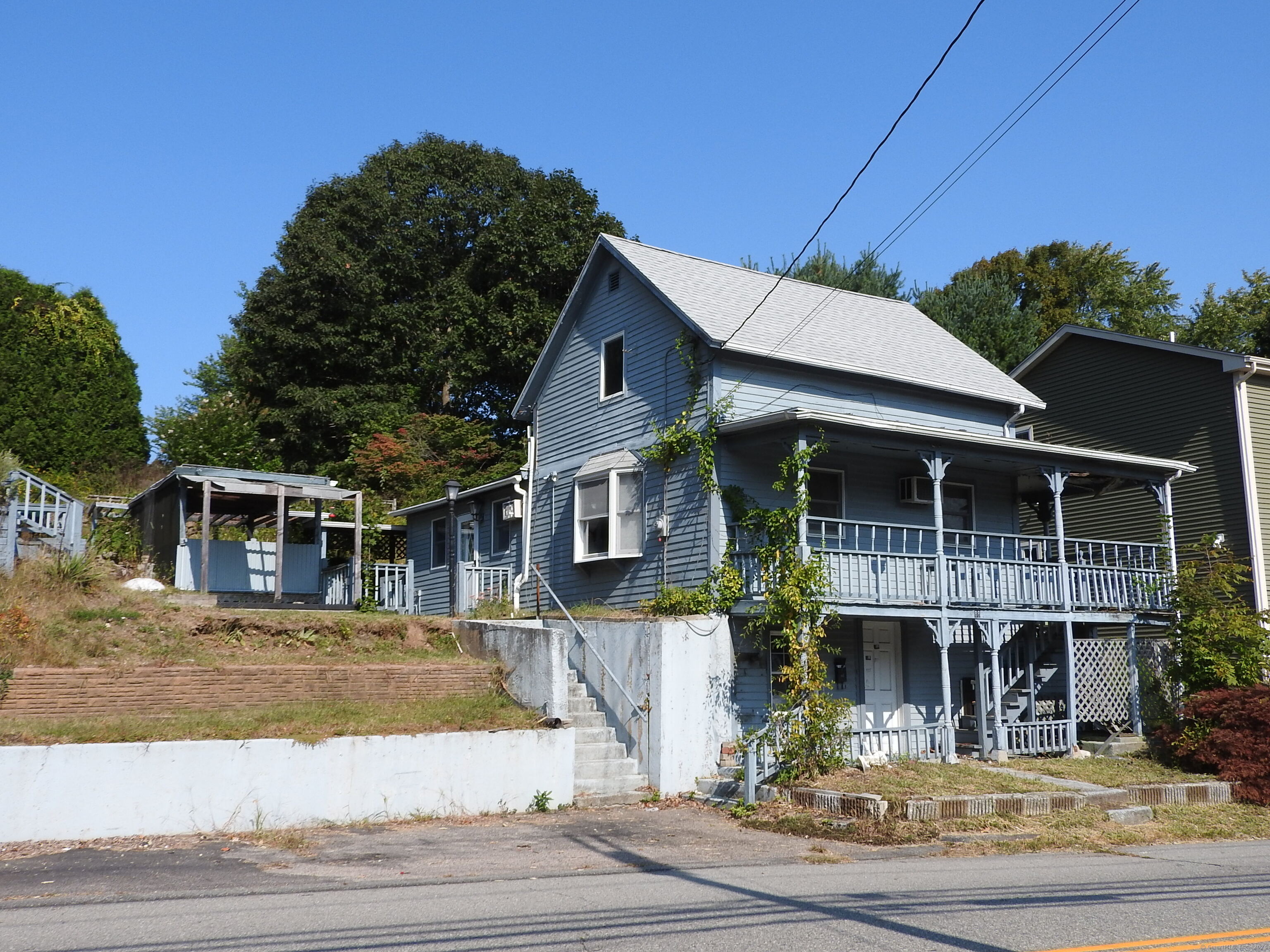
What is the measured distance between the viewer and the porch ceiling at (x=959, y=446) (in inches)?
666

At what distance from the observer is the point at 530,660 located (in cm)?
1633

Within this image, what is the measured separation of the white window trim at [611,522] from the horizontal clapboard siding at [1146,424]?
1119 cm

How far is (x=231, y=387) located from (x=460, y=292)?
1693 cm

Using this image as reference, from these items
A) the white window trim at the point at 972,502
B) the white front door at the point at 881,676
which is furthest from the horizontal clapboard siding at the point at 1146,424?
the white front door at the point at 881,676

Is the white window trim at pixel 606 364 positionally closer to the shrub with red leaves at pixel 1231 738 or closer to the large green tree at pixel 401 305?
the shrub with red leaves at pixel 1231 738

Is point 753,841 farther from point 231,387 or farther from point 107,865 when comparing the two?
point 231,387

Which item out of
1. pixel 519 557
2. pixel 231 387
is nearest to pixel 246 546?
pixel 519 557

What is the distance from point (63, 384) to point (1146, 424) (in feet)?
106

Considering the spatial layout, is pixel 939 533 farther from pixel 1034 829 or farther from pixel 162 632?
pixel 162 632

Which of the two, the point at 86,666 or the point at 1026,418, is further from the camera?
the point at 1026,418

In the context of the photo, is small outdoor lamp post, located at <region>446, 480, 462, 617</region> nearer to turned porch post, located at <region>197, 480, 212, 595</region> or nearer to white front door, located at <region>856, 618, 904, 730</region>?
turned porch post, located at <region>197, 480, 212, 595</region>

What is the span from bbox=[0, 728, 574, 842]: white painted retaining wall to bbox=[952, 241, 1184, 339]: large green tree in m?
35.5

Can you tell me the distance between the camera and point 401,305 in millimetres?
41188

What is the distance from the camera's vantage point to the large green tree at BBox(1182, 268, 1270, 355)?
40.5 m
